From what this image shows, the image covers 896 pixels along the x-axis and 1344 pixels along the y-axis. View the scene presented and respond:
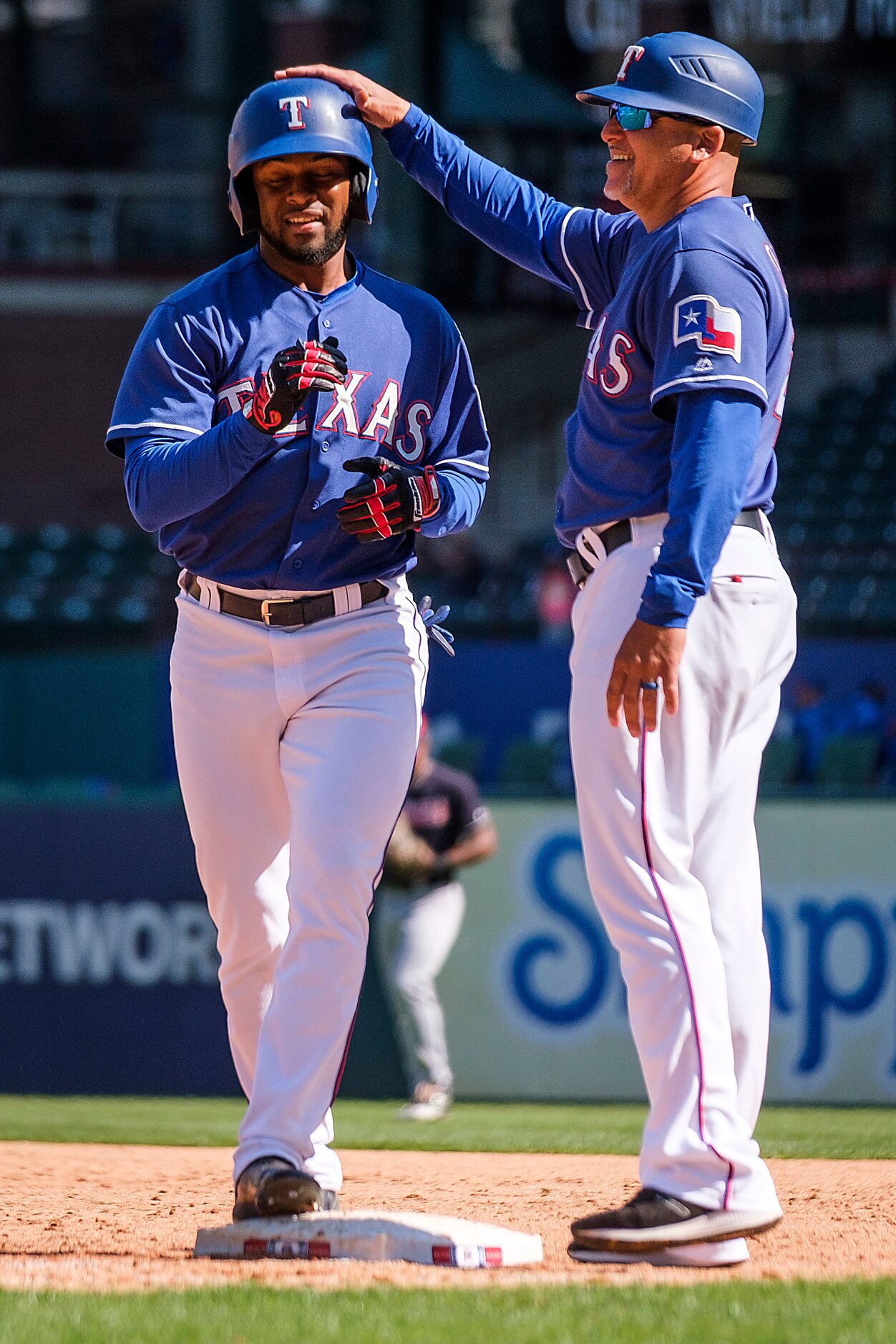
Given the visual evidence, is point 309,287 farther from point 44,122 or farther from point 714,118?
point 44,122

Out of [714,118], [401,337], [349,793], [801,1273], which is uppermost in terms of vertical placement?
[714,118]

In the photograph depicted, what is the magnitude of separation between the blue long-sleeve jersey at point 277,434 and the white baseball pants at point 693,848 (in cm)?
50

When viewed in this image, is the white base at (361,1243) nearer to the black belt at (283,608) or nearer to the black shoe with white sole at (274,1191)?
the black shoe with white sole at (274,1191)

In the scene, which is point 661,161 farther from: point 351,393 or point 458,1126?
point 458,1126

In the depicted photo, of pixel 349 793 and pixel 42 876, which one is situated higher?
pixel 349 793

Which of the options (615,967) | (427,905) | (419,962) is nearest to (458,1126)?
(419,962)

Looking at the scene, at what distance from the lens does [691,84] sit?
3225 millimetres

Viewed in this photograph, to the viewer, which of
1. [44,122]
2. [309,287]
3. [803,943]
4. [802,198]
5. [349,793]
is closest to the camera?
[349,793]

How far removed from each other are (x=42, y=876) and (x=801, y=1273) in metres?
6.37

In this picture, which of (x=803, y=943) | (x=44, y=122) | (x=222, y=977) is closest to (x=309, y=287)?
(x=222, y=977)

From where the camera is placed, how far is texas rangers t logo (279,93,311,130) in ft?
11.2

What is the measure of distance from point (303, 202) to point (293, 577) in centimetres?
72

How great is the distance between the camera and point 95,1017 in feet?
29.0

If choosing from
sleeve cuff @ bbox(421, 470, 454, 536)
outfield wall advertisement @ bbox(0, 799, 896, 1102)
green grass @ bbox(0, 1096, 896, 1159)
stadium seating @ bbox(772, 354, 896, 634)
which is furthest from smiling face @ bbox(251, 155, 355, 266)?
stadium seating @ bbox(772, 354, 896, 634)
